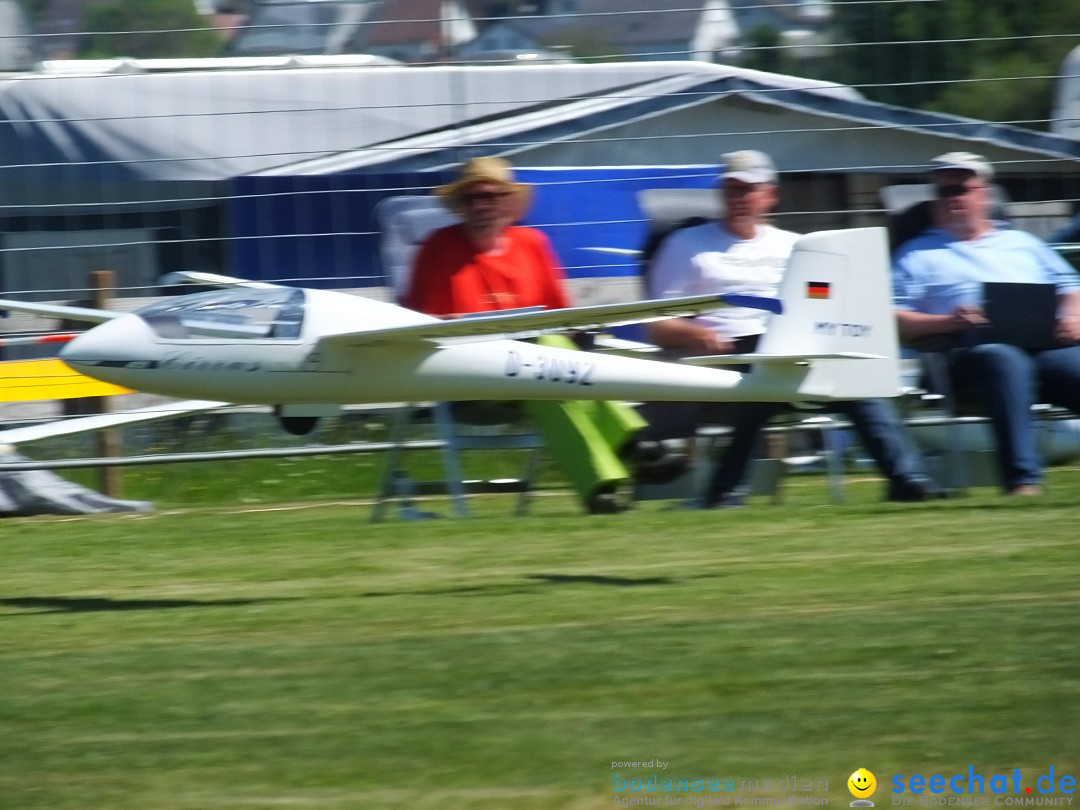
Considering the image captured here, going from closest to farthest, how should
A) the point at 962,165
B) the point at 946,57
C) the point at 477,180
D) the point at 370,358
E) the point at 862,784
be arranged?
the point at 862,784, the point at 370,358, the point at 477,180, the point at 962,165, the point at 946,57

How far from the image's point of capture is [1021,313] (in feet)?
22.3

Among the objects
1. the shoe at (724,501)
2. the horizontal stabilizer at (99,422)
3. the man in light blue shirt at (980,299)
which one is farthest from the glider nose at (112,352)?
the man in light blue shirt at (980,299)

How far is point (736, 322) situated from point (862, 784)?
4033 mm

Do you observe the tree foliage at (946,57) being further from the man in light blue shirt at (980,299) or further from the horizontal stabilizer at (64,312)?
the horizontal stabilizer at (64,312)

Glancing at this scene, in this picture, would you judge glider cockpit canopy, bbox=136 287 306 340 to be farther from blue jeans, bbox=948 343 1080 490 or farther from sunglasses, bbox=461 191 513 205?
blue jeans, bbox=948 343 1080 490

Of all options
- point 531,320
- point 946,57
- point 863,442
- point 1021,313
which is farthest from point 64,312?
point 946,57

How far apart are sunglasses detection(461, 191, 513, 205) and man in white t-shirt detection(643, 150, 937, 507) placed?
78 centimetres

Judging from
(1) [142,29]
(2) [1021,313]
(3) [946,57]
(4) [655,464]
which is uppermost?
(1) [142,29]

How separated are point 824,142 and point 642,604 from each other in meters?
Result: 4.65

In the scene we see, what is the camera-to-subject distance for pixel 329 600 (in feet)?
15.6

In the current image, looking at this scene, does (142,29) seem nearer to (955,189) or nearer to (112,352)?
(112,352)

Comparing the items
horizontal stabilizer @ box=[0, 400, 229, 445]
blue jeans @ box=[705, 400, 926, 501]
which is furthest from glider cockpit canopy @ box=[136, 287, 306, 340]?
blue jeans @ box=[705, 400, 926, 501]

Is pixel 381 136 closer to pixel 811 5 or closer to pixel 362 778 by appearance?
pixel 811 5

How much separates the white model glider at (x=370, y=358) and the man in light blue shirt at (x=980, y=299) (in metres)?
1.19
